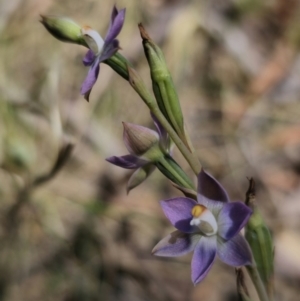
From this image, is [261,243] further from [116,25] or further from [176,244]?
[116,25]

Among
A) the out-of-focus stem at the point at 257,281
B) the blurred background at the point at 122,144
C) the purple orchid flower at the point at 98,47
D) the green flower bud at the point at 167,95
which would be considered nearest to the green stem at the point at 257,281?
the out-of-focus stem at the point at 257,281

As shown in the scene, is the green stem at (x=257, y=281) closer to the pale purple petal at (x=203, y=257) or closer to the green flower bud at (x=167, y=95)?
the pale purple petal at (x=203, y=257)

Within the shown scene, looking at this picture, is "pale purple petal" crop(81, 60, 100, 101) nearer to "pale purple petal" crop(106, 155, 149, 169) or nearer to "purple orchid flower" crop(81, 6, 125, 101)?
"purple orchid flower" crop(81, 6, 125, 101)

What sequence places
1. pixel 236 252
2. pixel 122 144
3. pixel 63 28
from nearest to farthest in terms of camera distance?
pixel 236 252 → pixel 63 28 → pixel 122 144

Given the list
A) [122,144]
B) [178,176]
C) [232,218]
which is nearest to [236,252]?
[232,218]

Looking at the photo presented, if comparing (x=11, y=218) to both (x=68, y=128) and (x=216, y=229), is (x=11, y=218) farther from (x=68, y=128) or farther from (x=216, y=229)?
(x=216, y=229)

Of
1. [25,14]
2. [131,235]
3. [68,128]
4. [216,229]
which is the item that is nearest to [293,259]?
[131,235]
